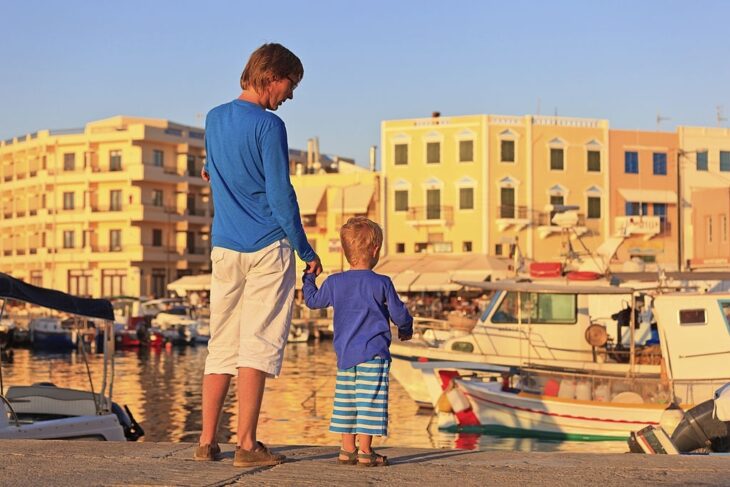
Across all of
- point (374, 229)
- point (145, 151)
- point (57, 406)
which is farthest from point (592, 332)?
point (145, 151)

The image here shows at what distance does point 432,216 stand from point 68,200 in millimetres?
29974

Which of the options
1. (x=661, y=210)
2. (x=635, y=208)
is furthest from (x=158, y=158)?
(x=661, y=210)

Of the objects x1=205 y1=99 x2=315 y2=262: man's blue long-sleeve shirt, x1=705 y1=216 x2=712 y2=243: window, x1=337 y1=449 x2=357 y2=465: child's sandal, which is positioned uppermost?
x1=705 y1=216 x2=712 y2=243: window

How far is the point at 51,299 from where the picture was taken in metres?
13.9

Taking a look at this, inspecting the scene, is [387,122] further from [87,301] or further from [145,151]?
[87,301]

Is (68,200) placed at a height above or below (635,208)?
above

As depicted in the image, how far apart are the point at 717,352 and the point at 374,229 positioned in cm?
1578

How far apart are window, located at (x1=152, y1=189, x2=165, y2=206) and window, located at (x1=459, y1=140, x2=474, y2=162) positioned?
25.9 metres

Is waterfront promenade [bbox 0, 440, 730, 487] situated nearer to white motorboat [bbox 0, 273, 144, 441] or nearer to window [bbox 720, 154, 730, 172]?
white motorboat [bbox 0, 273, 144, 441]

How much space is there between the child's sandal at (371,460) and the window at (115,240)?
271 feet

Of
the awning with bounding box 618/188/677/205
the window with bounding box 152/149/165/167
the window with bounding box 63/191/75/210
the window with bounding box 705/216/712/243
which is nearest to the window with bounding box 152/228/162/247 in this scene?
the window with bounding box 152/149/165/167

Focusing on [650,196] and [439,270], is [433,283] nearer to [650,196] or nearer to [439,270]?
[439,270]

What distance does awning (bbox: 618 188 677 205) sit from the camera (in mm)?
73125

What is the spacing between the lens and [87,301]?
14.6 metres
